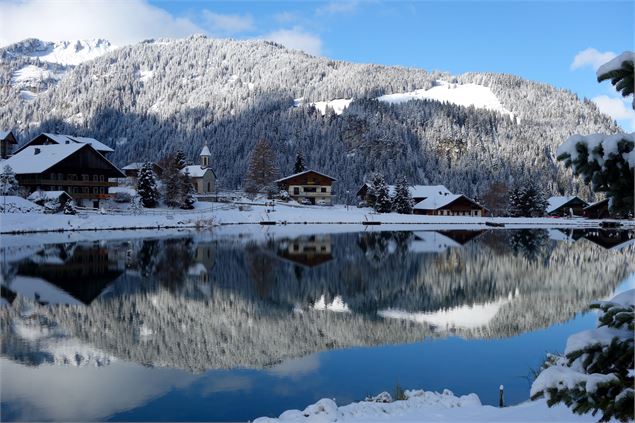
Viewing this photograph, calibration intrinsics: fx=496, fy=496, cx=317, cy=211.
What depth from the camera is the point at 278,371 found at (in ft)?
43.1

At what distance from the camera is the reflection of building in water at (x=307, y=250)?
3553 centimetres

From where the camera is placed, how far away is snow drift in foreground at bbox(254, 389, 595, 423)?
8359 millimetres

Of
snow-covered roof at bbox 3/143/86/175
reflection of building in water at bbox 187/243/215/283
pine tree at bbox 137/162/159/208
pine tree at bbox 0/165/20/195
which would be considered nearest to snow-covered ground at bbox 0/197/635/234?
pine tree at bbox 137/162/159/208

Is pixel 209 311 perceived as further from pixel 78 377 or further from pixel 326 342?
pixel 78 377

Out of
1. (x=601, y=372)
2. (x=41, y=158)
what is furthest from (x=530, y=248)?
(x=41, y=158)

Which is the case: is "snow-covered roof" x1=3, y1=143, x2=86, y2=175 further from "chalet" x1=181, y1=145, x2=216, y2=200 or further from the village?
"chalet" x1=181, y1=145, x2=216, y2=200

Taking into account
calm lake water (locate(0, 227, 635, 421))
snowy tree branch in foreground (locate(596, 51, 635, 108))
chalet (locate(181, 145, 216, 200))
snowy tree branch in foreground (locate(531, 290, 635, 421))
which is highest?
chalet (locate(181, 145, 216, 200))

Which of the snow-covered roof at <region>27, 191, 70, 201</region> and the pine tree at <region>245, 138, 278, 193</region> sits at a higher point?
the pine tree at <region>245, 138, 278, 193</region>

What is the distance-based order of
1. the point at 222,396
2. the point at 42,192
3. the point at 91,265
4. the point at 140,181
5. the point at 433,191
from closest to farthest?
the point at 222,396
the point at 91,265
the point at 42,192
the point at 140,181
the point at 433,191

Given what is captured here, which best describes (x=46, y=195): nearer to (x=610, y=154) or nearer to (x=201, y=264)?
(x=201, y=264)

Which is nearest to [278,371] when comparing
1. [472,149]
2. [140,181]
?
[140,181]

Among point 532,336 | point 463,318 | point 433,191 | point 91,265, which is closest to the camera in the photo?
point 532,336

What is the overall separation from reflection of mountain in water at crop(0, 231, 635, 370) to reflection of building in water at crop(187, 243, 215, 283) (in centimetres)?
7

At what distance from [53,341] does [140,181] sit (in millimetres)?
61938
